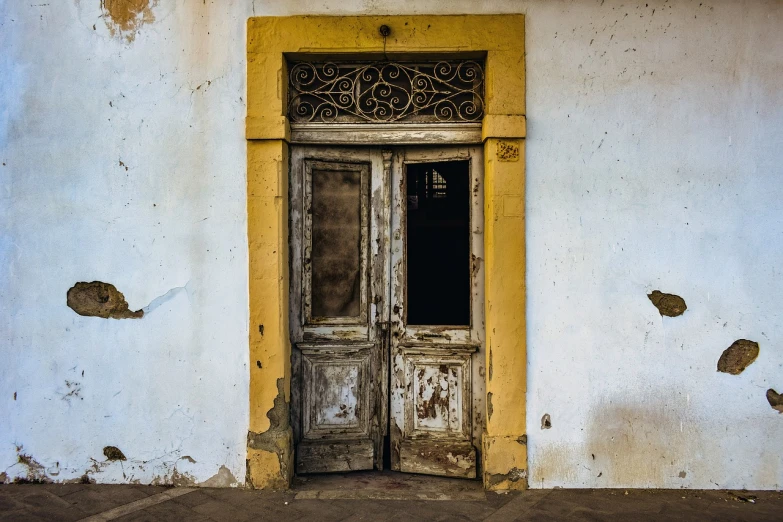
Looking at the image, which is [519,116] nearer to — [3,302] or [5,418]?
[3,302]

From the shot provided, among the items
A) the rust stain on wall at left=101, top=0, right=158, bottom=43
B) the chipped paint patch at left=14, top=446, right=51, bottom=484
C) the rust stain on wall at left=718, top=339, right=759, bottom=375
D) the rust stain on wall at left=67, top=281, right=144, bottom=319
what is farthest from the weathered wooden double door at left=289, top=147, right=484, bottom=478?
the chipped paint patch at left=14, top=446, right=51, bottom=484

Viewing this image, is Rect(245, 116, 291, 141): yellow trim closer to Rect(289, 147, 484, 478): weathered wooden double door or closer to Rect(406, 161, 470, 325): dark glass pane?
Rect(289, 147, 484, 478): weathered wooden double door

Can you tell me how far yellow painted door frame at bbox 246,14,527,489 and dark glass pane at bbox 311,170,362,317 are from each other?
349mm

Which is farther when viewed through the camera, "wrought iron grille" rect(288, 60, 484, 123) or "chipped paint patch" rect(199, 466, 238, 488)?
"wrought iron grille" rect(288, 60, 484, 123)

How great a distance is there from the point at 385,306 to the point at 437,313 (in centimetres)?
40

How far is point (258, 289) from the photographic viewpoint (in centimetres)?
376

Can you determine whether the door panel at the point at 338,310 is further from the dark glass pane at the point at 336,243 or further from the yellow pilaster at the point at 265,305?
the yellow pilaster at the point at 265,305

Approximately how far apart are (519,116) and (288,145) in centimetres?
166

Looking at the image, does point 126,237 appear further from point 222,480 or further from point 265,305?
point 222,480

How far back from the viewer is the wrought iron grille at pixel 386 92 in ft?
12.9

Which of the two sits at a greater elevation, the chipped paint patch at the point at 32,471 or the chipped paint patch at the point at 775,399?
the chipped paint patch at the point at 775,399

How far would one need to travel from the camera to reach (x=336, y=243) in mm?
4102

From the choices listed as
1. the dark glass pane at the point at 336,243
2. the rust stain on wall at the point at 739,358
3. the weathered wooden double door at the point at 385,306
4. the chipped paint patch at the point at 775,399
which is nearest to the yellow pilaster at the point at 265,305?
the weathered wooden double door at the point at 385,306

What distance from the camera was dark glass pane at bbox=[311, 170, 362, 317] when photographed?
4082 mm
